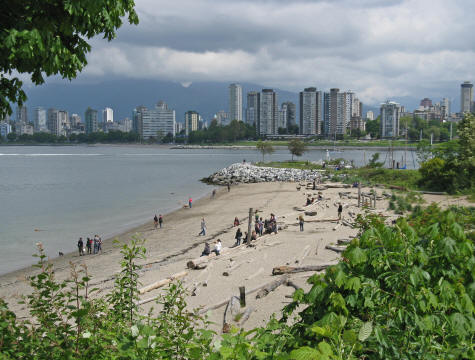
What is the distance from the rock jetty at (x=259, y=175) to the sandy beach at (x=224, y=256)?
22.3 meters

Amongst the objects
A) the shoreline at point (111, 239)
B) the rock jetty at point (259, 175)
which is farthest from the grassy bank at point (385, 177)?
the shoreline at point (111, 239)

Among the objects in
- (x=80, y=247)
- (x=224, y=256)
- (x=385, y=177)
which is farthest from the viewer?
(x=385, y=177)

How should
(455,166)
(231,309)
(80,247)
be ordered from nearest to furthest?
1. (231,309)
2. (80,247)
3. (455,166)

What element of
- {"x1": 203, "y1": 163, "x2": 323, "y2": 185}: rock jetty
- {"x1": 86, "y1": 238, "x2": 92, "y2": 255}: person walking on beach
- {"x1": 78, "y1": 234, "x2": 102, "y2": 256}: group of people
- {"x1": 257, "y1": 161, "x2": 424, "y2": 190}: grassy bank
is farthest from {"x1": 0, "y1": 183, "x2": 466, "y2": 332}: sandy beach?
{"x1": 203, "y1": 163, "x2": 323, "y2": 185}: rock jetty

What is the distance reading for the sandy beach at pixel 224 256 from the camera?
40.5 ft

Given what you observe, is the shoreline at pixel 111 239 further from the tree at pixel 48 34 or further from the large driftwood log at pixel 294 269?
the tree at pixel 48 34

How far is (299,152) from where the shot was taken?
8175 cm

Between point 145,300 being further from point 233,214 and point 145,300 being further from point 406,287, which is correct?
point 233,214

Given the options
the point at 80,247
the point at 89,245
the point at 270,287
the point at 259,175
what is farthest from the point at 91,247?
the point at 259,175

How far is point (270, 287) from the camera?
12.2 meters

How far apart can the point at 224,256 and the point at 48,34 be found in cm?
1448

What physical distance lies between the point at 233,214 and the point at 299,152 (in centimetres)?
5036

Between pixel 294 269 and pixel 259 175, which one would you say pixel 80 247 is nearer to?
pixel 294 269

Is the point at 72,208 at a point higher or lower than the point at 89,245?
lower
